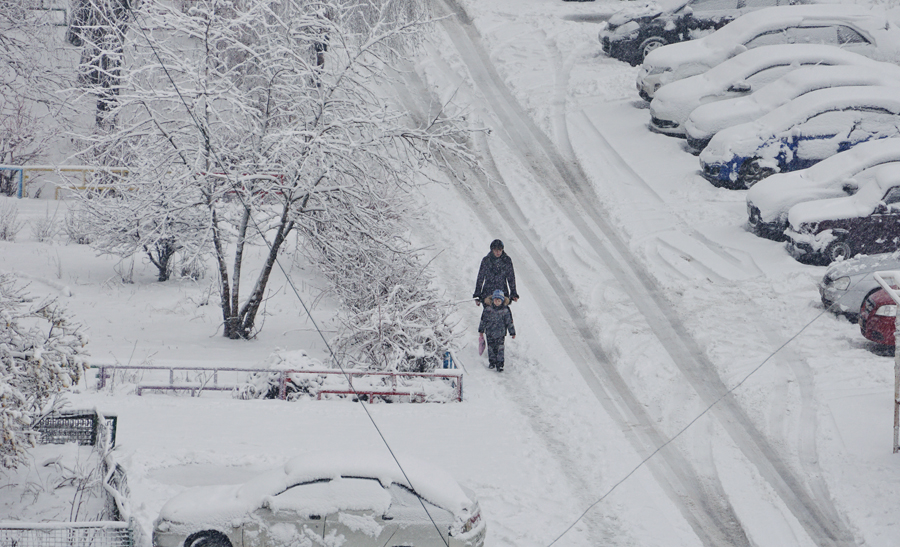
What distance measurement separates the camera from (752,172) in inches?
743

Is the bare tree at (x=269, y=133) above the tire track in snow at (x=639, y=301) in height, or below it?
above

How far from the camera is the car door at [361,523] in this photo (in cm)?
844

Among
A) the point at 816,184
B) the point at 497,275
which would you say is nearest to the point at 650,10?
the point at 816,184

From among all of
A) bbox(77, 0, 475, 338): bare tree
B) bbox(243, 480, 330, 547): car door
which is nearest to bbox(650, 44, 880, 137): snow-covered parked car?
bbox(77, 0, 475, 338): bare tree

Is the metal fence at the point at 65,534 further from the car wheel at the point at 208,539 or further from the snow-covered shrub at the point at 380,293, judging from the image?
the snow-covered shrub at the point at 380,293

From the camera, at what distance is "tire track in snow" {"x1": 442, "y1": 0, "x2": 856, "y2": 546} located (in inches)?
408

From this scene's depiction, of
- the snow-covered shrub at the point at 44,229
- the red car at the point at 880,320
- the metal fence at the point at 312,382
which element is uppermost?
the red car at the point at 880,320

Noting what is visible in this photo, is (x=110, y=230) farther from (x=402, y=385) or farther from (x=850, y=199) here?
(x=850, y=199)

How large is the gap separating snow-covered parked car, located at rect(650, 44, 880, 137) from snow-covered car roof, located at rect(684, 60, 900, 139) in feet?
1.21

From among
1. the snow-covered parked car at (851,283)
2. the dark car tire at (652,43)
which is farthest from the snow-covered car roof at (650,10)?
the snow-covered parked car at (851,283)

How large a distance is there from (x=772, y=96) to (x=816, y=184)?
3412 millimetres

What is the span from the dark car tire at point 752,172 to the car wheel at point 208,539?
13.5 metres

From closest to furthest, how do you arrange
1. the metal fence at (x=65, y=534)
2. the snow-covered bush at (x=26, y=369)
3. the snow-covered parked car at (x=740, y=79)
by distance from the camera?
the metal fence at (x=65, y=534), the snow-covered bush at (x=26, y=369), the snow-covered parked car at (x=740, y=79)

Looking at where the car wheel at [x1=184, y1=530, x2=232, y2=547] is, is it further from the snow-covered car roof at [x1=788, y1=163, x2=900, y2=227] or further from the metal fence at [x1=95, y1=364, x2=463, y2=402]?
the snow-covered car roof at [x1=788, y1=163, x2=900, y2=227]
